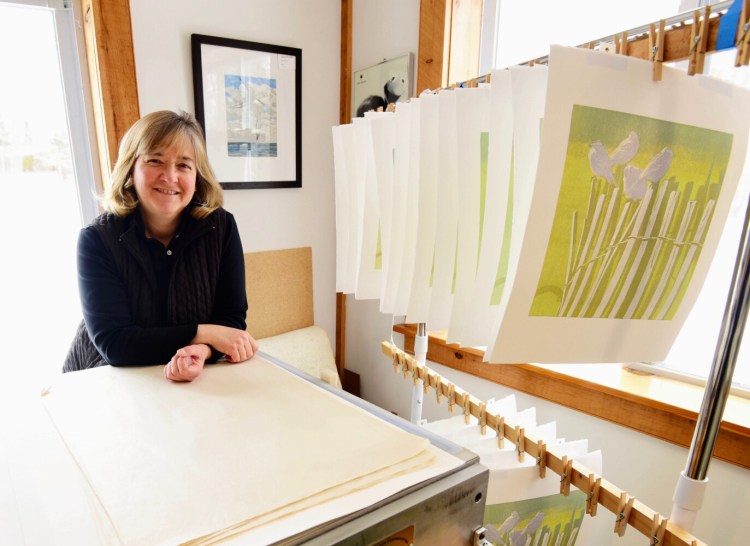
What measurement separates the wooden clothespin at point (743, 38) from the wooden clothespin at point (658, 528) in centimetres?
53

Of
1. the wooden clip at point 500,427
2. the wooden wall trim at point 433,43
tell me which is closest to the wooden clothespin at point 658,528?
the wooden clip at point 500,427

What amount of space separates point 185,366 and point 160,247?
514 mm

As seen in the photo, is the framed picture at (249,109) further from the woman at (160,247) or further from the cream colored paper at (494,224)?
the cream colored paper at (494,224)

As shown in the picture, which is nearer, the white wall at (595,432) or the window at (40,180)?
the white wall at (595,432)

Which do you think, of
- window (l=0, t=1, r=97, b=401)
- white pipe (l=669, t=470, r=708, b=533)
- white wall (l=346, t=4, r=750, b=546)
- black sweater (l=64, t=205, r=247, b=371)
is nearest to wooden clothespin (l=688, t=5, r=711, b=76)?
white pipe (l=669, t=470, r=708, b=533)

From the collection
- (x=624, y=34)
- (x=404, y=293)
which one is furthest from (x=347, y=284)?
(x=624, y=34)

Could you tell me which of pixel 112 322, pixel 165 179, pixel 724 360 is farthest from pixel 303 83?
pixel 724 360

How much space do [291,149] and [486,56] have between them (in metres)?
0.92

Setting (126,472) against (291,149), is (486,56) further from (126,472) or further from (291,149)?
(126,472)

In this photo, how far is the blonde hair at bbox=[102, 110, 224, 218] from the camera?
1088 millimetres

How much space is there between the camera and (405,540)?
1.36 feet

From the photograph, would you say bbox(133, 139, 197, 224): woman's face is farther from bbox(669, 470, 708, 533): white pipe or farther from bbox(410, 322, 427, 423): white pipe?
bbox(669, 470, 708, 533): white pipe

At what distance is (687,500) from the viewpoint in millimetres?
577

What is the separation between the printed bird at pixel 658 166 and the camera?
49 cm
